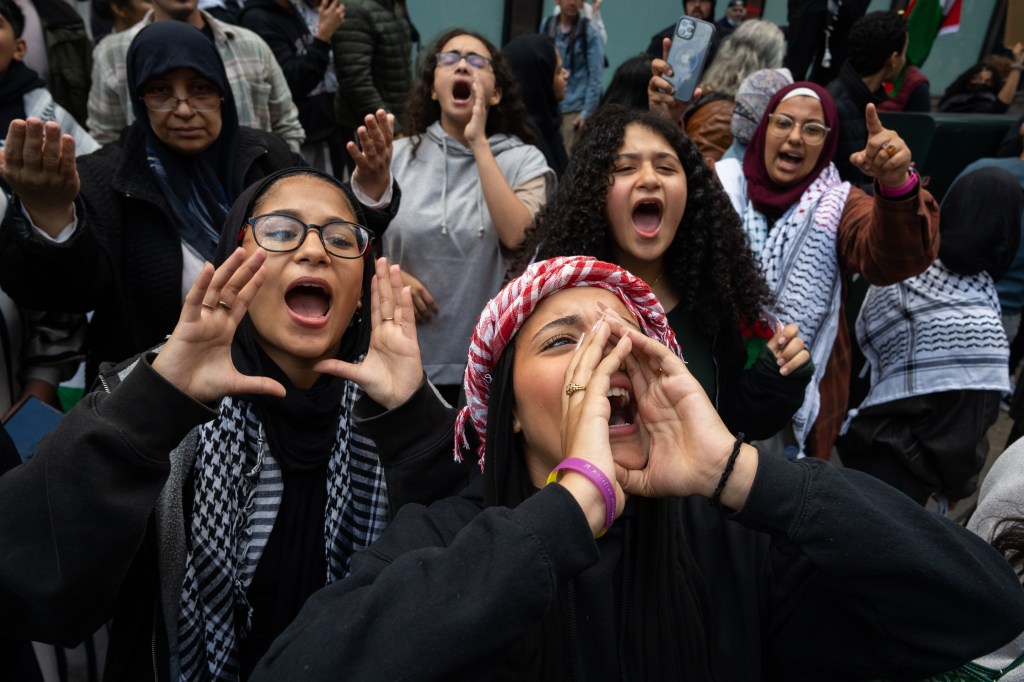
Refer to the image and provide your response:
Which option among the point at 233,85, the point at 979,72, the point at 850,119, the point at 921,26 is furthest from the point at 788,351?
the point at 979,72

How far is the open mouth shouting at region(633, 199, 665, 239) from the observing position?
2.65 m

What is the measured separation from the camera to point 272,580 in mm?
1858

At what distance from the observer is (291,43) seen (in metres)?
4.71

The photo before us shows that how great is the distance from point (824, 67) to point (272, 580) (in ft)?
20.7

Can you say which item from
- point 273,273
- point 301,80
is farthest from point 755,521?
point 301,80

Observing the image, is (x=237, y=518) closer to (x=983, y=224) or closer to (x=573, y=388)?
(x=573, y=388)

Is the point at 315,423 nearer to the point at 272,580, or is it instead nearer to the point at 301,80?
the point at 272,580

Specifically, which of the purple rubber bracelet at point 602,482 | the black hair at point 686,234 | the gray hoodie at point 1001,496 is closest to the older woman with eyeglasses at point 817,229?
the black hair at point 686,234

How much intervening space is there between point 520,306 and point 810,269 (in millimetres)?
1887

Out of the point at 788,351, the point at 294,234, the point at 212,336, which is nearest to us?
the point at 212,336

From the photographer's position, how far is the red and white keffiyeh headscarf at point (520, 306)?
1679 mm

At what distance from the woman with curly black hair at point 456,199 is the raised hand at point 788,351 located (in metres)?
1.20

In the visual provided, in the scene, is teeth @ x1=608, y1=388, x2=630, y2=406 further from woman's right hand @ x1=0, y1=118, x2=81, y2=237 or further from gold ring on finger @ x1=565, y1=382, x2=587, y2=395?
woman's right hand @ x1=0, y1=118, x2=81, y2=237

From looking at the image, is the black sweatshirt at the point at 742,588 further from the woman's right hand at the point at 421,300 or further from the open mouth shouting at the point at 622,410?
the woman's right hand at the point at 421,300
